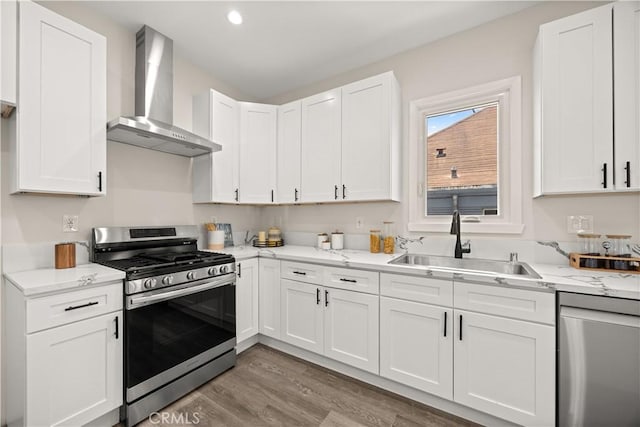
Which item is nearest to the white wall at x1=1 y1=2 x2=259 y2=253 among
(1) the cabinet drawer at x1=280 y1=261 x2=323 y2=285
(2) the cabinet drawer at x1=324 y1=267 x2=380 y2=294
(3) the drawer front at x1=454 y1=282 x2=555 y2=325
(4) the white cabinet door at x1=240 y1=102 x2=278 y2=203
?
(4) the white cabinet door at x1=240 y1=102 x2=278 y2=203

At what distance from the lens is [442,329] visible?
5.64 ft

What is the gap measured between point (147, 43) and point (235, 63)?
2.62 feet

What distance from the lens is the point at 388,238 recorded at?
2502mm

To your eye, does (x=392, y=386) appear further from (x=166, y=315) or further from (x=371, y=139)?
(x=371, y=139)

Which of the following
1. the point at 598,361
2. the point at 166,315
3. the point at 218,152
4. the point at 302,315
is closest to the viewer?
the point at 598,361

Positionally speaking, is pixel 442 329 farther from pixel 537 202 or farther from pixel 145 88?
pixel 145 88

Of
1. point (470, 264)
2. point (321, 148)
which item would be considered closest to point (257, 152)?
point (321, 148)

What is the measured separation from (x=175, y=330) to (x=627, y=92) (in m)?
3.20

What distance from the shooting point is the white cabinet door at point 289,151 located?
2.84 m

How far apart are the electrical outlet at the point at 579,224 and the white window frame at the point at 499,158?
275 millimetres

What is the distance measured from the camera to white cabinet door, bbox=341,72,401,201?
2.33m

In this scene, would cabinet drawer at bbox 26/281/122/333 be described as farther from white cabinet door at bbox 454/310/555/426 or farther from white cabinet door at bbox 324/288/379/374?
white cabinet door at bbox 454/310/555/426

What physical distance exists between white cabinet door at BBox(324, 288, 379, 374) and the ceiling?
221 cm

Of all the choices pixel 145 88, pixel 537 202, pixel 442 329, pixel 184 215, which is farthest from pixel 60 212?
pixel 537 202
